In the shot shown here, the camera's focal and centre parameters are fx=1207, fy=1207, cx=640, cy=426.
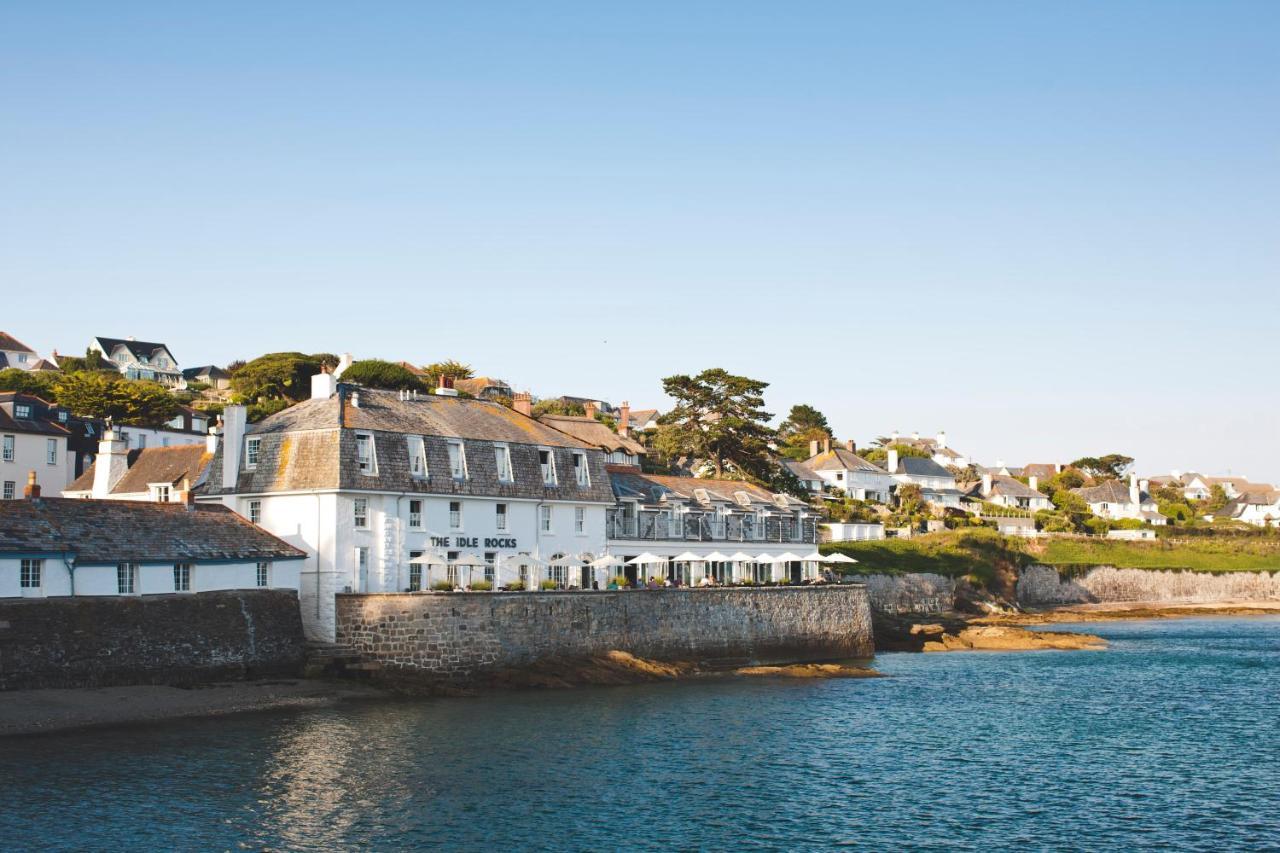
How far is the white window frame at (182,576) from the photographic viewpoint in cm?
4794

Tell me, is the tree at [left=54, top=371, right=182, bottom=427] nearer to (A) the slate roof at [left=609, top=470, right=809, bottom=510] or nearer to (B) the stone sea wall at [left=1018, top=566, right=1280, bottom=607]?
(A) the slate roof at [left=609, top=470, right=809, bottom=510]

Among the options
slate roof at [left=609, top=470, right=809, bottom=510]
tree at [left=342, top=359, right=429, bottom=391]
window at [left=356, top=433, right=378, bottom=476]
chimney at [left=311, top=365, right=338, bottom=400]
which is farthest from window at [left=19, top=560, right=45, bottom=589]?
tree at [left=342, top=359, right=429, bottom=391]

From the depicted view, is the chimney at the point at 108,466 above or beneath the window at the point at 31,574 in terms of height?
above

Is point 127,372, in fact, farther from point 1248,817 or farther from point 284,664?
point 1248,817

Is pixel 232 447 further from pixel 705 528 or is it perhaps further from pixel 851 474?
pixel 851 474

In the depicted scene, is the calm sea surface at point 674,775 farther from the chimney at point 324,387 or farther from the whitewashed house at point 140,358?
the whitewashed house at point 140,358

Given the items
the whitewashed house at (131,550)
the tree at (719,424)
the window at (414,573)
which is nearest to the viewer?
the whitewashed house at (131,550)

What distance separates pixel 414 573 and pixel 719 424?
45181 millimetres

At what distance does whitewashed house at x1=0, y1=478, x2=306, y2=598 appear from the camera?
4378 centimetres

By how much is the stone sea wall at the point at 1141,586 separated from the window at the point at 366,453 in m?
73.8

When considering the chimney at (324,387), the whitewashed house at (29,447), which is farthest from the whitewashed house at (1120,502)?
the chimney at (324,387)

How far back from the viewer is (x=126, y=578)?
46344 millimetres

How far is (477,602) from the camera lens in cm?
5312

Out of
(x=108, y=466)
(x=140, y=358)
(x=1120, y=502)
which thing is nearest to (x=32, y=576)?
(x=108, y=466)
